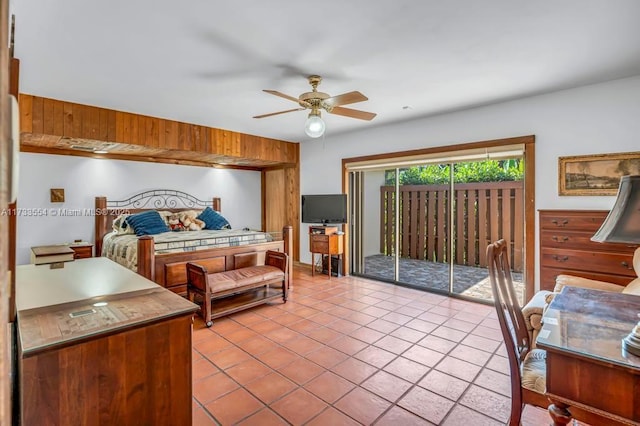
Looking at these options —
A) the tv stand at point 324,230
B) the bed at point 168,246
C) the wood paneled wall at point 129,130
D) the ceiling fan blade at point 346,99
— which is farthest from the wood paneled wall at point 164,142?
the ceiling fan blade at point 346,99

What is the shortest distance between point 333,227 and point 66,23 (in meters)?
4.17

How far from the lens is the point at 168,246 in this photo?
3820 millimetres

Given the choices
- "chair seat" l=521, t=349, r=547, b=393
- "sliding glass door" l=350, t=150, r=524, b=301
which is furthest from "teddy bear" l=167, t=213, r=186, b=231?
"chair seat" l=521, t=349, r=547, b=393

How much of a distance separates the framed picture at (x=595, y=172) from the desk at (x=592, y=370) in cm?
233

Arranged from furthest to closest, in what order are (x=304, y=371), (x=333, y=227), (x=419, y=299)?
(x=333, y=227), (x=419, y=299), (x=304, y=371)

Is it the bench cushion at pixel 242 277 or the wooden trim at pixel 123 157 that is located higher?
the wooden trim at pixel 123 157

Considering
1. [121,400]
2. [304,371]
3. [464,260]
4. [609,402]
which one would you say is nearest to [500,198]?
[464,260]

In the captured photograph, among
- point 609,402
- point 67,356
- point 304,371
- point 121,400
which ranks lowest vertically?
point 304,371

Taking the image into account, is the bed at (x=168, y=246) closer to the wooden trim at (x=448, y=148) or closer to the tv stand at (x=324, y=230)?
the tv stand at (x=324, y=230)

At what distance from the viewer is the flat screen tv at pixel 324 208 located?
5.46 metres

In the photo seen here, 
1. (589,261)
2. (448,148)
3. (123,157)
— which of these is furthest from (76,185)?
(589,261)

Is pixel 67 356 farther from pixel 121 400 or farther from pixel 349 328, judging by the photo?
pixel 349 328

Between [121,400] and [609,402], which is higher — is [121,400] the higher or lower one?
the lower one

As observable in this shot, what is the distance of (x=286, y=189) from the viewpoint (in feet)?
21.5
